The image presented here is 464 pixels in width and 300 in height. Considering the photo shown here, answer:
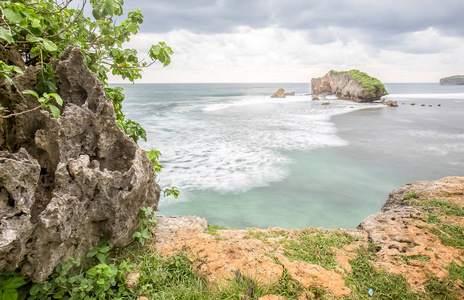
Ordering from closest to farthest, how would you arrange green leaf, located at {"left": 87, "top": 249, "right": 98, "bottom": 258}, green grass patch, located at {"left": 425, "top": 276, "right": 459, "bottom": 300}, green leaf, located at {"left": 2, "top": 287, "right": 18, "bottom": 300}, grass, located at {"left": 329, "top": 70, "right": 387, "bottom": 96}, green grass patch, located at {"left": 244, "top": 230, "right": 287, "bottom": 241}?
green leaf, located at {"left": 2, "top": 287, "right": 18, "bottom": 300} → green grass patch, located at {"left": 425, "top": 276, "right": 459, "bottom": 300} → green leaf, located at {"left": 87, "top": 249, "right": 98, "bottom": 258} → green grass patch, located at {"left": 244, "top": 230, "right": 287, "bottom": 241} → grass, located at {"left": 329, "top": 70, "right": 387, "bottom": 96}

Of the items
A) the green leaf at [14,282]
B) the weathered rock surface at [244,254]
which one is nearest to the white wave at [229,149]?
the weathered rock surface at [244,254]

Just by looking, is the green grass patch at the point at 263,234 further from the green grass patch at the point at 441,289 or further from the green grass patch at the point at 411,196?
the green grass patch at the point at 411,196

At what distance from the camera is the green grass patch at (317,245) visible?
3.28 meters

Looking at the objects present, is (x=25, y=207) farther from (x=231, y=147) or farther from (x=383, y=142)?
(x=383, y=142)

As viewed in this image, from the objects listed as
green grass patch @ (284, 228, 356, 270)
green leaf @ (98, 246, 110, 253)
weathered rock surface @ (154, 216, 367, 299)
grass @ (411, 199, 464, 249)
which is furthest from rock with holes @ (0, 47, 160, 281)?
grass @ (411, 199, 464, 249)

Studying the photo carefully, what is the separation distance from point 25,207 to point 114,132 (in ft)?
4.18

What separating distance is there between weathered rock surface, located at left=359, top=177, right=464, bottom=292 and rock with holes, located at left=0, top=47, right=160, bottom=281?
353 cm

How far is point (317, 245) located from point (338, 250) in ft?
0.95

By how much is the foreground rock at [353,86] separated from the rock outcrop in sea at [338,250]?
45265mm

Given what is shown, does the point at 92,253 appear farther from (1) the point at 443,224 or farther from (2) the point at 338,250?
(1) the point at 443,224

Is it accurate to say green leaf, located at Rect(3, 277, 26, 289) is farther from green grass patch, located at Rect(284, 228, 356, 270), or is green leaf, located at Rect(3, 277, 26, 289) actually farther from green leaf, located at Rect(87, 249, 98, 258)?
green grass patch, located at Rect(284, 228, 356, 270)

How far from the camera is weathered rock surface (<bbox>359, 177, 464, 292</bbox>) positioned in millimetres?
3043

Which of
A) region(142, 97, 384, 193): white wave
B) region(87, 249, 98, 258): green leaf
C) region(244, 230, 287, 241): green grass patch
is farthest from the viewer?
region(142, 97, 384, 193): white wave

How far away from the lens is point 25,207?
229 cm
